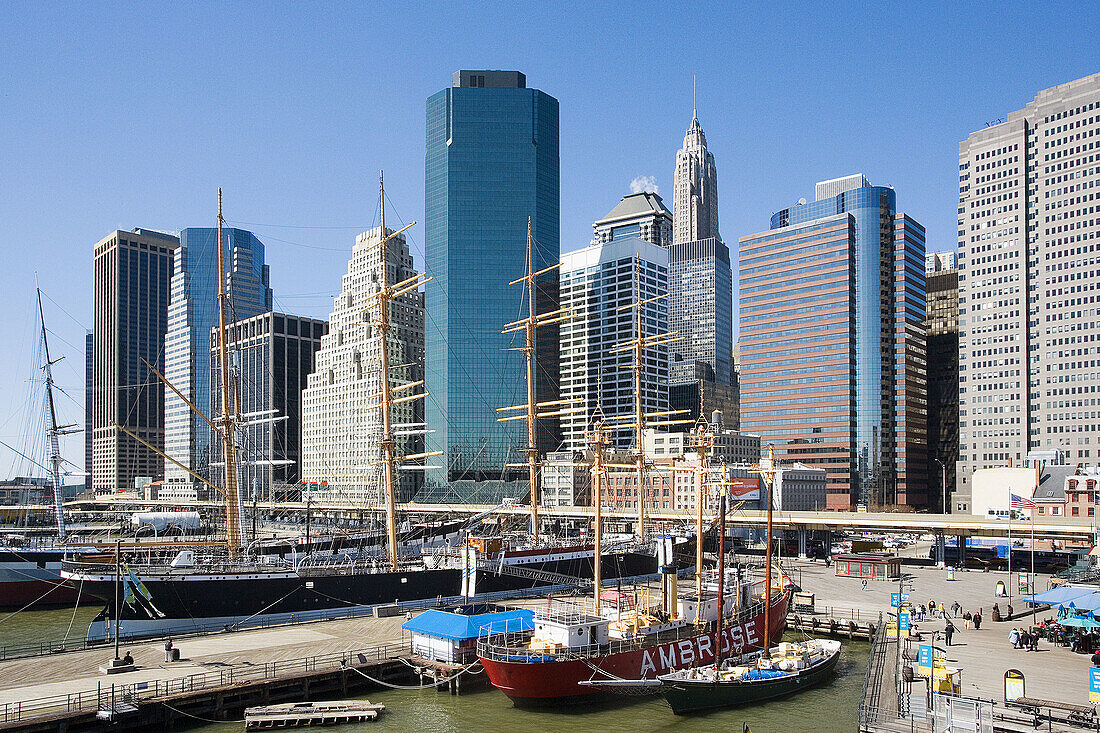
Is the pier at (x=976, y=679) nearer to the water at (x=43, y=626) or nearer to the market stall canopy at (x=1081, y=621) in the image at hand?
the market stall canopy at (x=1081, y=621)

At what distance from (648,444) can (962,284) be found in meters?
75.5

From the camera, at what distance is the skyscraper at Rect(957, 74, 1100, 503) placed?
16688 centimetres

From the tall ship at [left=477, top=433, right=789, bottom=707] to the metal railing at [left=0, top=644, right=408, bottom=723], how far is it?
20.1ft

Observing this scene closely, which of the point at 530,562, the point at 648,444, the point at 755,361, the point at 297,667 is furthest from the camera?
the point at 755,361

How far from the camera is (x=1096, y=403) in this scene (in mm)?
163125

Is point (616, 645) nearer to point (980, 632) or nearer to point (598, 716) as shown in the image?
point (598, 716)

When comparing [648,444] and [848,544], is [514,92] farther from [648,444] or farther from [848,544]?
[848,544]

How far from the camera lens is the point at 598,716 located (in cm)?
3694

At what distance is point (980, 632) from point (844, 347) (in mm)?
143829

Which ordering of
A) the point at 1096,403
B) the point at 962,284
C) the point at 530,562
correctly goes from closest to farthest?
the point at 530,562 < the point at 1096,403 < the point at 962,284

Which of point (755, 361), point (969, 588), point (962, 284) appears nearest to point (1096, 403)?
point (962, 284)

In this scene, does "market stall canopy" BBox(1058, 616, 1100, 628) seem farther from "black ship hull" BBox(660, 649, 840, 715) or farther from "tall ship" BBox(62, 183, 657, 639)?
"tall ship" BBox(62, 183, 657, 639)

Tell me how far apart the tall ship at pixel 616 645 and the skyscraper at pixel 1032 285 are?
146891 millimetres

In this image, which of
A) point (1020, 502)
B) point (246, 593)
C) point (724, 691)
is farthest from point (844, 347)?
point (724, 691)
